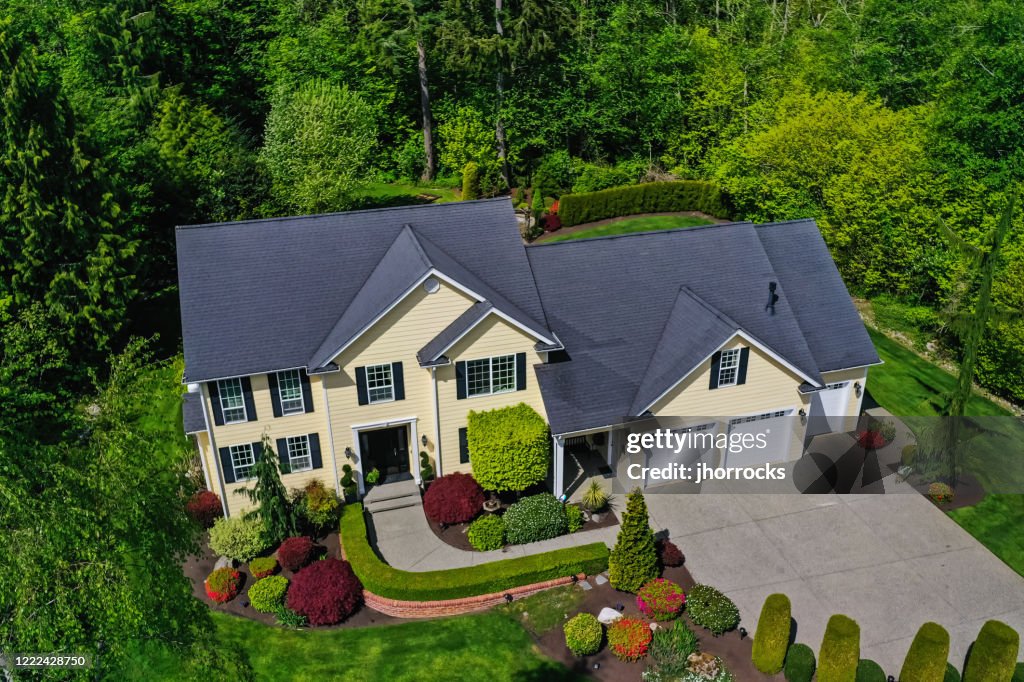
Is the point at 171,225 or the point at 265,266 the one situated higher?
the point at 265,266

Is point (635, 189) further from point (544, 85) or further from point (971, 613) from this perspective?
point (971, 613)

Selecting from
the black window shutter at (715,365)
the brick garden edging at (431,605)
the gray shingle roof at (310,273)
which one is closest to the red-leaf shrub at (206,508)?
the gray shingle roof at (310,273)

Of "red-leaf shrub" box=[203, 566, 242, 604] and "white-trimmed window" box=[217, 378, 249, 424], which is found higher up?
"white-trimmed window" box=[217, 378, 249, 424]

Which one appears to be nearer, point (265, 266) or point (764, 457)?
point (265, 266)

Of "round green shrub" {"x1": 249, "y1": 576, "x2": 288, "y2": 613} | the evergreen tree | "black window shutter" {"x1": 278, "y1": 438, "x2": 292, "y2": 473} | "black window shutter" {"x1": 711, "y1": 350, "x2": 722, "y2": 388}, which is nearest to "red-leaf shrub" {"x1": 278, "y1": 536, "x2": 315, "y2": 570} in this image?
the evergreen tree

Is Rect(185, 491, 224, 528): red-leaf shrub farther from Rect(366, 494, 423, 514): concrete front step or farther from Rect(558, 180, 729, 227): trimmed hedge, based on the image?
Rect(558, 180, 729, 227): trimmed hedge

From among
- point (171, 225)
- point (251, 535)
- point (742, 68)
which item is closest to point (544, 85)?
point (742, 68)
